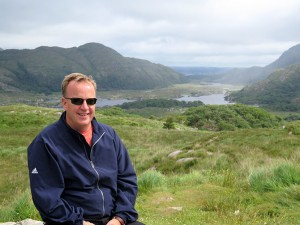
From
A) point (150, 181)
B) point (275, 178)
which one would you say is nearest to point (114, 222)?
point (275, 178)

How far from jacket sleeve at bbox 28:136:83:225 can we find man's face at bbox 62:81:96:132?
1.59ft

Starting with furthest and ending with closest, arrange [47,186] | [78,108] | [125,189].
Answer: [125,189] → [78,108] → [47,186]

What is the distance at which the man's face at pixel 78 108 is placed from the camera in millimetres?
4449

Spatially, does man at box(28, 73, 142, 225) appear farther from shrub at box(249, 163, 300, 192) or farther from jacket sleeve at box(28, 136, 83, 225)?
shrub at box(249, 163, 300, 192)

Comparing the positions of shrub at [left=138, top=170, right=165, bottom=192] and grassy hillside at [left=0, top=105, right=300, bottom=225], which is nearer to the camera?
grassy hillside at [left=0, top=105, right=300, bottom=225]

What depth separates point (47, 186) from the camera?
Answer: 4.12 meters

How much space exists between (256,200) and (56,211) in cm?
519

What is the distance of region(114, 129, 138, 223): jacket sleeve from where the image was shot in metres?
4.66

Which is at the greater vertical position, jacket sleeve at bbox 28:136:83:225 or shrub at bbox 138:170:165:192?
jacket sleeve at bbox 28:136:83:225

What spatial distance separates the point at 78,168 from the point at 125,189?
87 cm

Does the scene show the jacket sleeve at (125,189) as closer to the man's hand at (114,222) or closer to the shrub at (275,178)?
the man's hand at (114,222)

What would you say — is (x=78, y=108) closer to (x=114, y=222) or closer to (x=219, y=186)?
(x=114, y=222)

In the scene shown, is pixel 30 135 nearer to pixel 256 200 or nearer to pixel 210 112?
pixel 256 200

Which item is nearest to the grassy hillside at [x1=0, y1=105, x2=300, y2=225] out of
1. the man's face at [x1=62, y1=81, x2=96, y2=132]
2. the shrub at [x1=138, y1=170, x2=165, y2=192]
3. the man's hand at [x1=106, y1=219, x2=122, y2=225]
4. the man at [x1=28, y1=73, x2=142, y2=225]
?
the shrub at [x1=138, y1=170, x2=165, y2=192]
